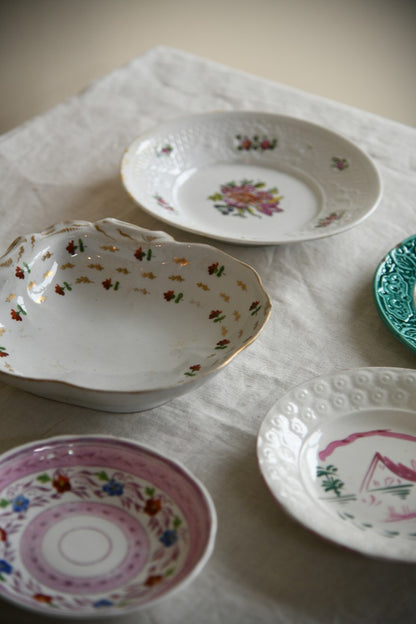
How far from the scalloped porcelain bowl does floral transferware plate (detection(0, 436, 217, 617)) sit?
2.5 inches

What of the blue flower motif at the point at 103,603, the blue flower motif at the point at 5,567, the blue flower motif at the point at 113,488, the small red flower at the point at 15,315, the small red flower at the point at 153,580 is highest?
the small red flower at the point at 15,315

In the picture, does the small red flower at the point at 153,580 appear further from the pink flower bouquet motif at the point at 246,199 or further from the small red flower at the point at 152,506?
the pink flower bouquet motif at the point at 246,199

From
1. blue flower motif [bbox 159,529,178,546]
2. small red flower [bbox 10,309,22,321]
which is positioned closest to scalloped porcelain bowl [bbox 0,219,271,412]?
small red flower [bbox 10,309,22,321]

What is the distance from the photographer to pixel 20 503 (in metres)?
0.56

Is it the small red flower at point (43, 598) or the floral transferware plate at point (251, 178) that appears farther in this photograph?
the floral transferware plate at point (251, 178)

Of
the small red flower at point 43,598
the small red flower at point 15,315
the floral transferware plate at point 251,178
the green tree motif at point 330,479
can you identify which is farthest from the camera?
the floral transferware plate at point 251,178

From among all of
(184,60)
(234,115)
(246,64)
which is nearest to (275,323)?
(234,115)

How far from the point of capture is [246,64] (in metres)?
2.94

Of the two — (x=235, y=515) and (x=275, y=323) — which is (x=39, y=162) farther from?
(x=235, y=515)

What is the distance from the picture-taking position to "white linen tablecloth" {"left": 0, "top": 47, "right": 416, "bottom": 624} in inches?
21.0

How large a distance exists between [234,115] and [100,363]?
1.84 feet

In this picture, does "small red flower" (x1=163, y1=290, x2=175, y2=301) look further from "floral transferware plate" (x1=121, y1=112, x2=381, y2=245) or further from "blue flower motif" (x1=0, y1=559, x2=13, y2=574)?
"blue flower motif" (x1=0, y1=559, x2=13, y2=574)

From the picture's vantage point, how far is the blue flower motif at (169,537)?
534 mm

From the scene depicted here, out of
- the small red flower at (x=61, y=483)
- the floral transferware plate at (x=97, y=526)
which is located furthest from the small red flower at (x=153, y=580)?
the small red flower at (x=61, y=483)
